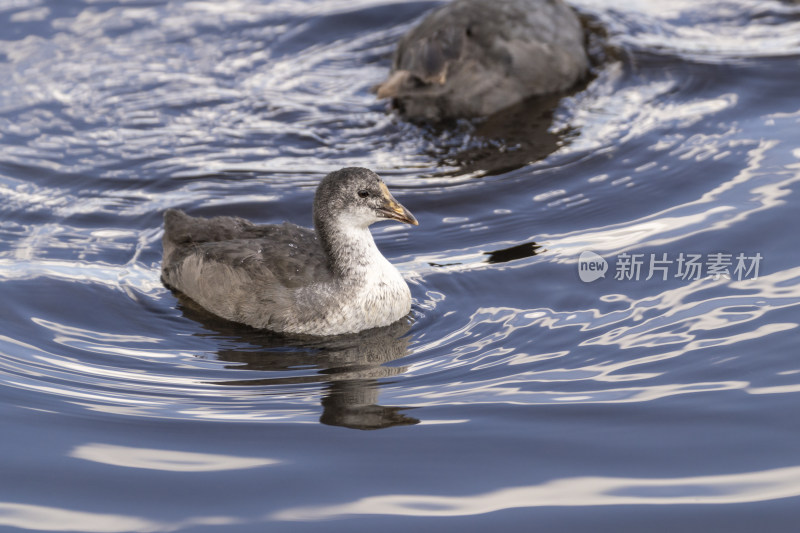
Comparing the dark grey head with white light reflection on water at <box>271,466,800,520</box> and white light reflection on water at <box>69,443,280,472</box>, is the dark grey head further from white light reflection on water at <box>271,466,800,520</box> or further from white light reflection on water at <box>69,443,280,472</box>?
white light reflection on water at <box>271,466,800,520</box>

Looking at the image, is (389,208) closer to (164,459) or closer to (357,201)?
(357,201)

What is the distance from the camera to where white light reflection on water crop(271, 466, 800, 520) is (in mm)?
5305

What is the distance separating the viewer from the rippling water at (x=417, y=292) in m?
5.51

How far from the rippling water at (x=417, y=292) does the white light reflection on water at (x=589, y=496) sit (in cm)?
2

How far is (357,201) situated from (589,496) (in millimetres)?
2817

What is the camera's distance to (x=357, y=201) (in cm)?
746

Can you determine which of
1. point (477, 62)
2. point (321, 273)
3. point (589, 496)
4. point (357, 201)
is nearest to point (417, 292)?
point (321, 273)

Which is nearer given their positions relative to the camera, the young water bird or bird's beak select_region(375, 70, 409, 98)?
the young water bird

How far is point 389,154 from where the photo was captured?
1030 cm

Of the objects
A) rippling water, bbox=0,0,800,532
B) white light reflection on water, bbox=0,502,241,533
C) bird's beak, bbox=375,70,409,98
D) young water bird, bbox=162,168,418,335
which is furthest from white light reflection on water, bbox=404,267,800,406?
bird's beak, bbox=375,70,409,98

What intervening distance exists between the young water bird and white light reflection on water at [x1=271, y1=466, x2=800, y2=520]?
2.20 metres

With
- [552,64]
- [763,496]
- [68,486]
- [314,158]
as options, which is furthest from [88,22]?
[763,496]

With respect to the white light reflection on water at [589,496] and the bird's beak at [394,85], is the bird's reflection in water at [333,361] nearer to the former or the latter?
the white light reflection on water at [589,496]

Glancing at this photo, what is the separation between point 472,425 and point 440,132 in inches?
203
